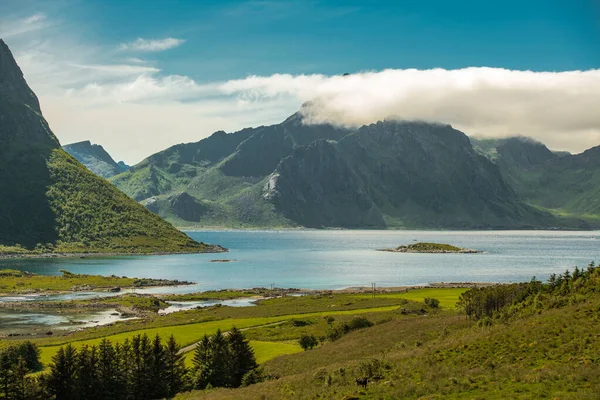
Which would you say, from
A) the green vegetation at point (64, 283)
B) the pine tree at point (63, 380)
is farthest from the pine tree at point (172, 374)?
the green vegetation at point (64, 283)

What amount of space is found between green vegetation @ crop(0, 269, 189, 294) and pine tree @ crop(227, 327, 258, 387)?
138 metres

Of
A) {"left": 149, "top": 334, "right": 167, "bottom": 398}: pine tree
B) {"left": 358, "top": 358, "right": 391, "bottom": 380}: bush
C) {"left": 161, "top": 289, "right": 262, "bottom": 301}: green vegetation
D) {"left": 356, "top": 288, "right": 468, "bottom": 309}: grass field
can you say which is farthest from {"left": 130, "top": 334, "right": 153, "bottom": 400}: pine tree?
{"left": 161, "top": 289, "right": 262, "bottom": 301}: green vegetation

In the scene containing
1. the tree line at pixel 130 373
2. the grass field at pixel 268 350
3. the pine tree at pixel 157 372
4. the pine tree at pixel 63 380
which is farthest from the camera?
the grass field at pixel 268 350

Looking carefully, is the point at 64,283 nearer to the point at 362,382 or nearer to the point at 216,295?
the point at 216,295

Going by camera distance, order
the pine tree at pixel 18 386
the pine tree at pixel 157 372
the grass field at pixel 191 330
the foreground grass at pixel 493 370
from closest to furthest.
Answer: the foreground grass at pixel 493 370 < the pine tree at pixel 18 386 < the pine tree at pixel 157 372 < the grass field at pixel 191 330

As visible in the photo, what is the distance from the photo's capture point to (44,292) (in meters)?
170

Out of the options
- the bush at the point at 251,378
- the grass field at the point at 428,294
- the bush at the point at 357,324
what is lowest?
the grass field at the point at 428,294

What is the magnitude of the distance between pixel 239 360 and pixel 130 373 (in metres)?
10.3

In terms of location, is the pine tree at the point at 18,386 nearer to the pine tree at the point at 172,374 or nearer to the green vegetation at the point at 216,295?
the pine tree at the point at 172,374

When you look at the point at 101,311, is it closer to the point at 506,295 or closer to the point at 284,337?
the point at 284,337

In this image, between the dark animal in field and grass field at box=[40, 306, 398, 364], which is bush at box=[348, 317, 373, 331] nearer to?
grass field at box=[40, 306, 398, 364]

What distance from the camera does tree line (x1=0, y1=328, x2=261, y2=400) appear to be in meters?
47.6

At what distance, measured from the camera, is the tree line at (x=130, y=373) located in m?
47.6

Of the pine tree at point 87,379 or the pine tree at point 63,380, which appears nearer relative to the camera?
the pine tree at point 63,380
